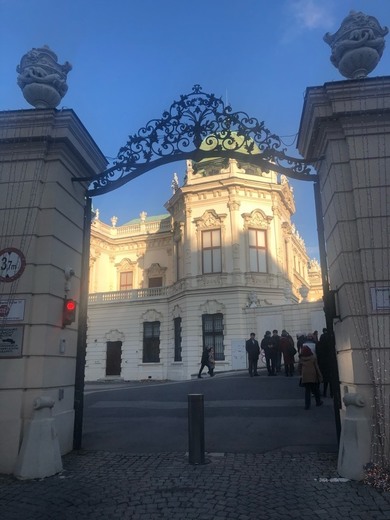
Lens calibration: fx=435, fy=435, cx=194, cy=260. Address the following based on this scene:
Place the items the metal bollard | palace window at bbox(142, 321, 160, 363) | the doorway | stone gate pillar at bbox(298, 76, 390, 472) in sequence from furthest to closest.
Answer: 1. the doorway
2. palace window at bbox(142, 321, 160, 363)
3. the metal bollard
4. stone gate pillar at bbox(298, 76, 390, 472)

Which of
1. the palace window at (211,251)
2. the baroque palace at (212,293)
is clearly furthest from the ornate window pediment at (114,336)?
the palace window at (211,251)

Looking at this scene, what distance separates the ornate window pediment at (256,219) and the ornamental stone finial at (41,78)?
72.7ft

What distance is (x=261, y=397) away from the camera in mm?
12336

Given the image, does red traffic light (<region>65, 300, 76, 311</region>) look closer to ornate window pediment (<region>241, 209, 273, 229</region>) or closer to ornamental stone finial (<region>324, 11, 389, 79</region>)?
ornamental stone finial (<region>324, 11, 389, 79</region>)

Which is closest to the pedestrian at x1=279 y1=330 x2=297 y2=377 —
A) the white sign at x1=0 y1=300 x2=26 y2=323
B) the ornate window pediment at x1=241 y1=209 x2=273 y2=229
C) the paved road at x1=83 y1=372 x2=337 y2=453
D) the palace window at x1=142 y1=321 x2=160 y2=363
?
the paved road at x1=83 y1=372 x2=337 y2=453

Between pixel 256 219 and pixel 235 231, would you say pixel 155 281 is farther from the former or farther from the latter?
pixel 256 219

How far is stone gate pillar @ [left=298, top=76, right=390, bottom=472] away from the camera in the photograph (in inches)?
227

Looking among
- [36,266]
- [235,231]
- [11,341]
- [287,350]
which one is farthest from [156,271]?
[11,341]

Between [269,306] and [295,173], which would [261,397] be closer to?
[295,173]

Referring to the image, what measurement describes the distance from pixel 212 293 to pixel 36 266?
71.6ft

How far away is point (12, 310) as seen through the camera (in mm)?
6570

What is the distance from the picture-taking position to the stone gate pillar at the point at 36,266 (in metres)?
6.31

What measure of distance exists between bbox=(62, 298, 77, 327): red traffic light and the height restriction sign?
2.81ft

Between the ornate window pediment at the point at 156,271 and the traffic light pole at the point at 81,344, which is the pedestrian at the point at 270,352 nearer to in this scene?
the traffic light pole at the point at 81,344
